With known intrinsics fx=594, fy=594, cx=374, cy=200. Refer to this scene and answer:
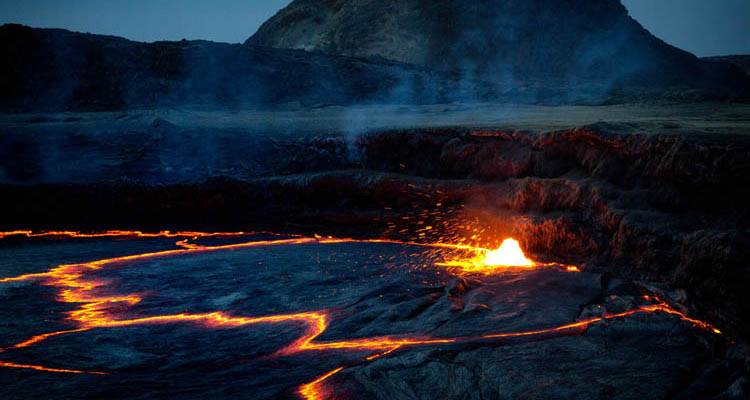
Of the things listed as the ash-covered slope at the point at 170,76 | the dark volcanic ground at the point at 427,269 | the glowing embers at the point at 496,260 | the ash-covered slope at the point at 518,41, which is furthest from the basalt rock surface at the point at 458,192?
the ash-covered slope at the point at 518,41

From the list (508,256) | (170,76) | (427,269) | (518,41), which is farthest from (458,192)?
(518,41)

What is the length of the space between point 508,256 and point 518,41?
961 inches

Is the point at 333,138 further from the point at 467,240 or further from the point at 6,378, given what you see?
the point at 6,378

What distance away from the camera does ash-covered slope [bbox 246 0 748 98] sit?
2575 centimetres

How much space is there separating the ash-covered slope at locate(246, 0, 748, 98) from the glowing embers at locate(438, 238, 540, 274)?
64.4ft

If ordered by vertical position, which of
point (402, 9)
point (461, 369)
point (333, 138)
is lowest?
point (461, 369)

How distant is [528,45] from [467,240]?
23.7m

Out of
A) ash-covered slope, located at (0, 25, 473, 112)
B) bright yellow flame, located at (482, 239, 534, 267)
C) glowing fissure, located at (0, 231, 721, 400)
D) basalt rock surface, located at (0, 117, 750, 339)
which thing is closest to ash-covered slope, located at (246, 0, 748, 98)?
ash-covered slope, located at (0, 25, 473, 112)

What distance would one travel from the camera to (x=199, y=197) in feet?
28.6

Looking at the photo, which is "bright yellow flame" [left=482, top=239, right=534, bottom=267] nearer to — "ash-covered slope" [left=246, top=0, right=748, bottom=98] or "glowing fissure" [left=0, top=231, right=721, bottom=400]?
"glowing fissure" [left=0, top=231, right=721, bottom=400]

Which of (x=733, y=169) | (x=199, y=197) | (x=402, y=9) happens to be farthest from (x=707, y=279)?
(x=402, y=9)

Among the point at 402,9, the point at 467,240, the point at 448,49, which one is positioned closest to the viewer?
the point at 467,240

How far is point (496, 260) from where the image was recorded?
5.68m

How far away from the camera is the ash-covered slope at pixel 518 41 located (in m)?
25.8
